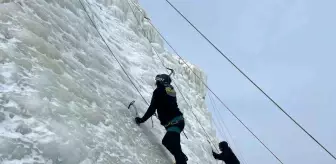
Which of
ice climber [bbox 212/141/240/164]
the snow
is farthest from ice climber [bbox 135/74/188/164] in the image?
ice climber [bbox 212/141/240/164]

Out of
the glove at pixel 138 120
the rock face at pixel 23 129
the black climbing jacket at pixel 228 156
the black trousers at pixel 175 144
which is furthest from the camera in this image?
the black climbing jacket at pixel 228 156

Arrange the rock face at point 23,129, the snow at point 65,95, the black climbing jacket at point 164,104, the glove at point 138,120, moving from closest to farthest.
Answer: the rock face at point 23,129 < the snow at point 65,95 < the black climbing jacket at point 164,104 < the glove at point 138,120

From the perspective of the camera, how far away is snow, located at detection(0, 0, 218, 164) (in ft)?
13.3

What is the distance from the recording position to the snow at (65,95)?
404 cm

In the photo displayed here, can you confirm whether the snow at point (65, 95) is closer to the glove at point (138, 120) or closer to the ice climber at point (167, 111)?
the glove at point (138, 120)

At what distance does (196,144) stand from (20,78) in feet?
19.7

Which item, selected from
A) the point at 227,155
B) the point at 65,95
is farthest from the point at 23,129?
the point at 227,155

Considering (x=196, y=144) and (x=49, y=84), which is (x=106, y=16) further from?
(x=49, y=84)

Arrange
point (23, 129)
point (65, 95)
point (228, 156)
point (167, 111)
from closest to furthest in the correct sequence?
point (23, 129) → point (65, 95) → point (167, 111) → point (228, 156)

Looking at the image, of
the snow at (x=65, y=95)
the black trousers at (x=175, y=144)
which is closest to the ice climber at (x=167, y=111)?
the black trousers at (x=175, y=144)

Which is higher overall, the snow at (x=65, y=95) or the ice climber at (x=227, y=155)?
the snow at (x=65, y=95)

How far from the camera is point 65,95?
5.07 metres

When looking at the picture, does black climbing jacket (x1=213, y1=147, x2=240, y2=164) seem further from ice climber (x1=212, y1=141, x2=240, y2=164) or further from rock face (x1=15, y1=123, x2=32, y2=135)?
rock face (x1=15, y1=123, x2=32, y2=135)

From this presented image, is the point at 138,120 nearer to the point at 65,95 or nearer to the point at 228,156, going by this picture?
the point at 65,95
